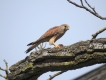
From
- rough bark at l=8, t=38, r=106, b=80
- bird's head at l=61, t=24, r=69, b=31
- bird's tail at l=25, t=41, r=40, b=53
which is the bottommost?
rough bark at l=8, t=38, r=106, b=80

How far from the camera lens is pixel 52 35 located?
579 cm

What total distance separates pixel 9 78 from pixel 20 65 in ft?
1.14

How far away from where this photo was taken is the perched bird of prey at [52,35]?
5.24 m

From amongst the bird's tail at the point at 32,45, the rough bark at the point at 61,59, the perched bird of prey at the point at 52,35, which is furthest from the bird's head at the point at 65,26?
the rough bark at the point at 61,59

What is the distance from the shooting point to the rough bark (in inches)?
107

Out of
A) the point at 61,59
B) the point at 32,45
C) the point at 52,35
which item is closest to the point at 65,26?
the point at 52,35

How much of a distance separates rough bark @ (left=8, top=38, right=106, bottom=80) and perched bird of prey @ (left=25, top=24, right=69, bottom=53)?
173 cm

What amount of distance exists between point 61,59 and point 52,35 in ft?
9.23

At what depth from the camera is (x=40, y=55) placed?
10.3 feet

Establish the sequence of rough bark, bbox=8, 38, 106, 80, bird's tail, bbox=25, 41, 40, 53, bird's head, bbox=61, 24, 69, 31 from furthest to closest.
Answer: bird's head, bbox=61, 24, 69, 31 < bird's tail, bbox=25, 41, 40, 53 < rough bark, bbox=8, 38, 106, 80

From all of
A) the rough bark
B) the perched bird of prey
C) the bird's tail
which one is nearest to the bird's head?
the perched bird of prey

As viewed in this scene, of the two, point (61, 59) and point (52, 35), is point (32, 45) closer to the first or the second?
point (52, 35)

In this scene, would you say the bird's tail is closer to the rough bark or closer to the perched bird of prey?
the perched bird of prey

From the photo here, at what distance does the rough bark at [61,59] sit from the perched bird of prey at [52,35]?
5.66 ft
